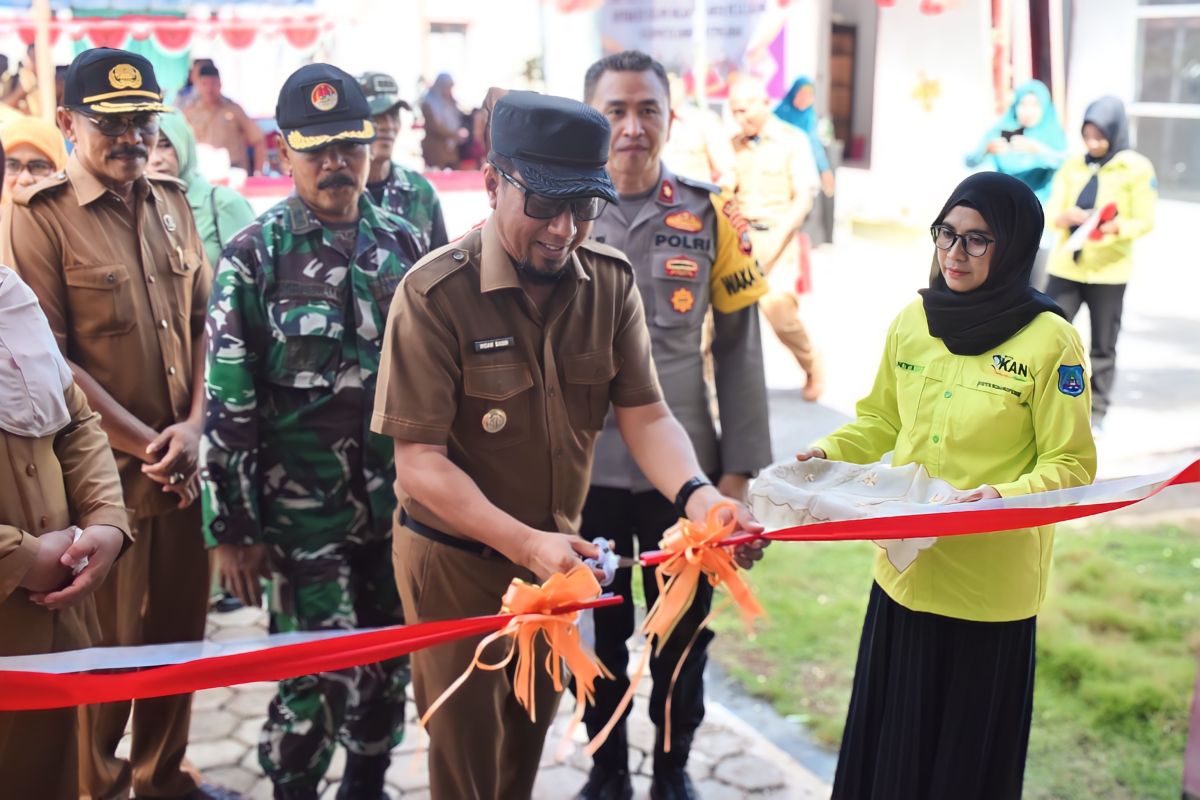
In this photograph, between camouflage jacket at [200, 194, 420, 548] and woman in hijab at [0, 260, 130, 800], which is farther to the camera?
camouflage jacket at [200, 194, 420, 548]

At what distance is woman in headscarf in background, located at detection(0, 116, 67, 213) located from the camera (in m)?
4.36

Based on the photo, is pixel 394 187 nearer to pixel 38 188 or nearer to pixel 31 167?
pixel 38 188

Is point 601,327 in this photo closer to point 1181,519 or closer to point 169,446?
point 169,446

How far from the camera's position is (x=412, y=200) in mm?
4277

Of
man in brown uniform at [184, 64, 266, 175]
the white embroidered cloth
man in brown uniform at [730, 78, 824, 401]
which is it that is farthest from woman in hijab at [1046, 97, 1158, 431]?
man in brown uniform at [184, 64, 266, 175]

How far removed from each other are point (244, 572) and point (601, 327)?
1.30 meters

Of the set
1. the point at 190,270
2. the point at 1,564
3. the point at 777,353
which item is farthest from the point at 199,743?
the point at 777,353

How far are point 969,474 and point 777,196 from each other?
6.03 m

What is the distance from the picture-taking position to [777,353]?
34.4ft

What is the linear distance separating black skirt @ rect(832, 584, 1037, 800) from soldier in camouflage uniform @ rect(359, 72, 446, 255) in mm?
2225

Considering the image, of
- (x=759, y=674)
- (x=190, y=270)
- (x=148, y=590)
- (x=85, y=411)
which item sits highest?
(x=190, y=270)

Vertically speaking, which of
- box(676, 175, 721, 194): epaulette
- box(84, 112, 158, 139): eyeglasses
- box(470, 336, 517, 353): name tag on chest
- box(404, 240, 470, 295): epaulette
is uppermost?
box(84, 112, 158, 139): eyeglasses

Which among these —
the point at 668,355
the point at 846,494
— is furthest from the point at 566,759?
the point at 846,494

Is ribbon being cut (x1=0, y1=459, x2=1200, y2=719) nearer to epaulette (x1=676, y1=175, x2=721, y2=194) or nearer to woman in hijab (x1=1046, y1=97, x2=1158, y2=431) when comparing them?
epaulette (x1=676, y1=175, x2=721, y2=194)
